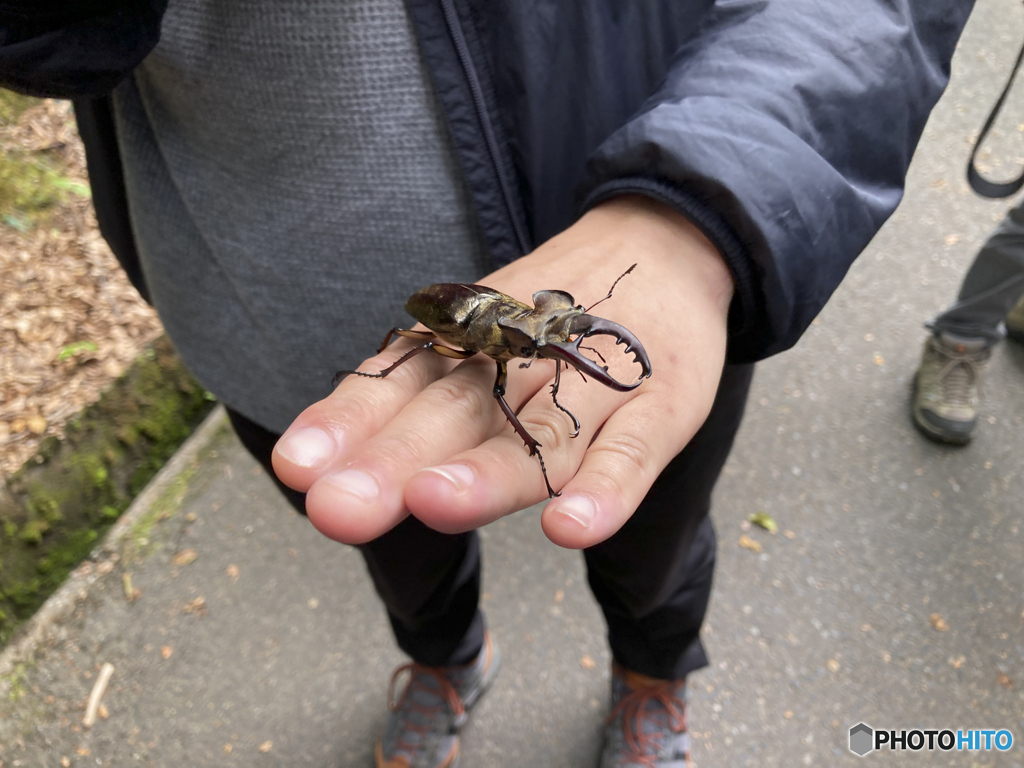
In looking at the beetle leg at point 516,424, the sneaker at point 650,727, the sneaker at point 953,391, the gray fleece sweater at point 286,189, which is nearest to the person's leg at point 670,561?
the sneaker at point 650,727

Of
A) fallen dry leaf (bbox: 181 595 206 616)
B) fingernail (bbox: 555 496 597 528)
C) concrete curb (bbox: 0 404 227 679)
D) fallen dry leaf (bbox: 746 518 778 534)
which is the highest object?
fingernail (bbox: 555 496 597 528)

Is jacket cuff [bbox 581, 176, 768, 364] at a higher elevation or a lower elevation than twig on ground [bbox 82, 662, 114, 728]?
higher

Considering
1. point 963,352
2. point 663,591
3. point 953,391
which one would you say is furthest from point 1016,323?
point 663,591

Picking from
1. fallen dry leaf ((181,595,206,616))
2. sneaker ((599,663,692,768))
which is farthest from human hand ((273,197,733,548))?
fallen dry leaf ((181,595,206,616))

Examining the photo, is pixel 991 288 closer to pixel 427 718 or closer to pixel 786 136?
pixel 786 136

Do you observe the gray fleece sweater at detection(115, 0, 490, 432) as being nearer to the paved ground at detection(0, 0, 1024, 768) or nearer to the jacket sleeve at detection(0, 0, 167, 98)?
the jacket sleeve at detection(0, 0, 167, 98)
